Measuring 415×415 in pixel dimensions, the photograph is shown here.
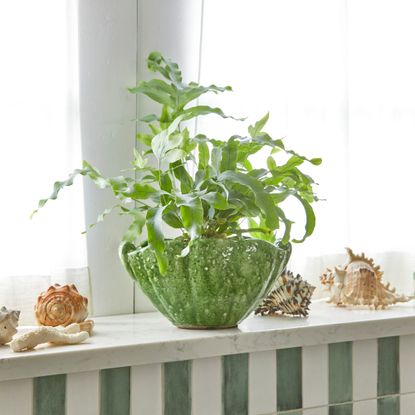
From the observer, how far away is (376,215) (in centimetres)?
189

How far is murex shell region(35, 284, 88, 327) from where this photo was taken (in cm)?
133

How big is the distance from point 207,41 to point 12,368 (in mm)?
876

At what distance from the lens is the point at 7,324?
1.21 metres

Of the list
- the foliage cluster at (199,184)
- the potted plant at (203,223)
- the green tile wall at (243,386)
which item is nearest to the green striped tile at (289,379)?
the green tile wall at (243,386)

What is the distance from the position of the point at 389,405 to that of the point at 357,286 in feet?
0.89

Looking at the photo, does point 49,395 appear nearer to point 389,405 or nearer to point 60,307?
point 60,307

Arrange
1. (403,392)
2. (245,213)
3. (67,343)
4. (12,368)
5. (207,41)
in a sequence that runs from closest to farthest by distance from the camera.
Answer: (12,368) → (67,343) → (245,213) → (403,392) → (207,41)

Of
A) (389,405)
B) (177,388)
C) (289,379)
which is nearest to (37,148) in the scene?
(177,388)

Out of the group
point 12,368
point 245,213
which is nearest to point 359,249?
point 245,213

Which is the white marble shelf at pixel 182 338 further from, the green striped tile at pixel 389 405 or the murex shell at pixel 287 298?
the green striped tile at pixel 389 405

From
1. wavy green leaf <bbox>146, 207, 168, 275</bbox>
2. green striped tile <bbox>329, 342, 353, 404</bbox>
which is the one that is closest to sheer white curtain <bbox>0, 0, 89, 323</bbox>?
wavy green leaf <bbox>146, 207, 168, 275</bbox>

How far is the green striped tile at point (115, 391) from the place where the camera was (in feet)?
3.95

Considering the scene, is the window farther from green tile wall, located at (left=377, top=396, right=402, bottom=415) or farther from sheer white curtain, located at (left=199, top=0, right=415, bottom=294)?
green tile wall, located at (left=377, top=396, right=402, bottom=415)

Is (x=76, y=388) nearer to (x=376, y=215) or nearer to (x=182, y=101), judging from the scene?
(x=182, y=101)
